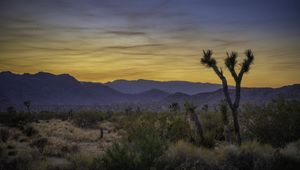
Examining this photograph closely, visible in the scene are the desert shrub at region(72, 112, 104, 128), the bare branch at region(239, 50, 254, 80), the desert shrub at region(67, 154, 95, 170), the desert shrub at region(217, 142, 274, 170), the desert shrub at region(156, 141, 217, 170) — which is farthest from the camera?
the desert shrub at region(72, 112, 104, 128)

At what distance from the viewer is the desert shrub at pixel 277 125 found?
17.0 metres

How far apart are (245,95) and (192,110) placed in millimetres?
161878

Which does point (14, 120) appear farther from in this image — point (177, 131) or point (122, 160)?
point (122, 160)

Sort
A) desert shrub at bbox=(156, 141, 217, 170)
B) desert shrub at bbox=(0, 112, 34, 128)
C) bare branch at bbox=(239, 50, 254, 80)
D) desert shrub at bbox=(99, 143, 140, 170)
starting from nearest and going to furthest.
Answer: desert shrub at bbox=(99, 143, 140, 170), desert shrub at bbox=(156, 141, 217, 170), bare branch at bbox=(239, 50, 254, 80), desert shrub at bbox=(0, 112, 34, 128)

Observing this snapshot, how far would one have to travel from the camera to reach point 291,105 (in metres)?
18.1

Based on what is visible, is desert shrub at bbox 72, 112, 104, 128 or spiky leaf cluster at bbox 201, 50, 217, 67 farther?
desert shrub at bbox 72, 112, 104, 128

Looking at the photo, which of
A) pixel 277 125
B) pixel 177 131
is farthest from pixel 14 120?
pixel 277 125

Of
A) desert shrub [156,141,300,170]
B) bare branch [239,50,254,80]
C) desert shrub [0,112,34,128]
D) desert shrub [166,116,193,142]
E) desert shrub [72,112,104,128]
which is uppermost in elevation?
bare branch [239,50,254,80]

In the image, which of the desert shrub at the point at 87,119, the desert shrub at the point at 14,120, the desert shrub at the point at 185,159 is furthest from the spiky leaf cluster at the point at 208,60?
the desert shrub at the point at 87,119

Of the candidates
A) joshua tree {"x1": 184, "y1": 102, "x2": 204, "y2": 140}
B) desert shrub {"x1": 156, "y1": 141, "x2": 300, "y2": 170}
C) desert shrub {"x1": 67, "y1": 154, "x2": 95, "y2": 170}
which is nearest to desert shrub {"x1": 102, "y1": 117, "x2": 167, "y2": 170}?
desert shrub {"x1": 156, "y1": 141, "x2": 300, "y2": 170}

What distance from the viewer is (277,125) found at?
17328 millimetres

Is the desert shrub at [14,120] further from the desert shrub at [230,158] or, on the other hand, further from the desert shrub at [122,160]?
the desert shrub at [230,158]

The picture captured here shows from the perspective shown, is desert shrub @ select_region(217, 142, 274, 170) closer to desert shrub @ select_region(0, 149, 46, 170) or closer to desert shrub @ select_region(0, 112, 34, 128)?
desert shrub @ select_region(0, 149, 46, 170)

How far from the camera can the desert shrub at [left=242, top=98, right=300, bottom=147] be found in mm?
17016
